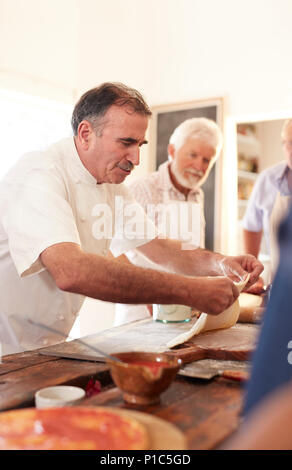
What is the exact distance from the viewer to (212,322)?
1.90 m

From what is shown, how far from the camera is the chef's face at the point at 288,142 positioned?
139 inches

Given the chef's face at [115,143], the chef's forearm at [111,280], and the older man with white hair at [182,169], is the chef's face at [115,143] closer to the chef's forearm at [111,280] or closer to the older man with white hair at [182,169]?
the chef's forearm at [111,280]

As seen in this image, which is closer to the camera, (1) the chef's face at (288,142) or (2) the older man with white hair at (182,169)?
(2) the older man with white hair at (182,169)

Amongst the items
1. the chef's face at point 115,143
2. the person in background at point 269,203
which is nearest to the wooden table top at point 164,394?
the chef's face at point 115,143

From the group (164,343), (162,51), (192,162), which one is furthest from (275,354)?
(162,51)

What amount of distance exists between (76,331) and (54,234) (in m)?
2.91

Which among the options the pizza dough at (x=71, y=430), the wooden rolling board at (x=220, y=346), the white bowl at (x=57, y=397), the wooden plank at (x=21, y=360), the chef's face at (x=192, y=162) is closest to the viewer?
the pizza dough at (x=71, y=430)

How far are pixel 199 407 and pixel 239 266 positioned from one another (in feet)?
3.94

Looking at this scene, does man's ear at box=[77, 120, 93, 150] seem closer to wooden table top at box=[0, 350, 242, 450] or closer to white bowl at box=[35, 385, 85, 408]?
wooden table top at box=[0, 350, 242, 450]

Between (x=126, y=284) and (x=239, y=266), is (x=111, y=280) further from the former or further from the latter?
(x=239, y=266)

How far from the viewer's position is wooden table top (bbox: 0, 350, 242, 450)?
0.98 m

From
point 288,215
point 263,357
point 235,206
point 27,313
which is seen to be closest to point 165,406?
point 263,357

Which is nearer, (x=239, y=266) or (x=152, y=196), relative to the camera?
(x=239, y=266)

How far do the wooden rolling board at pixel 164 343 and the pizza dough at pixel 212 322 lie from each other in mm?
20
